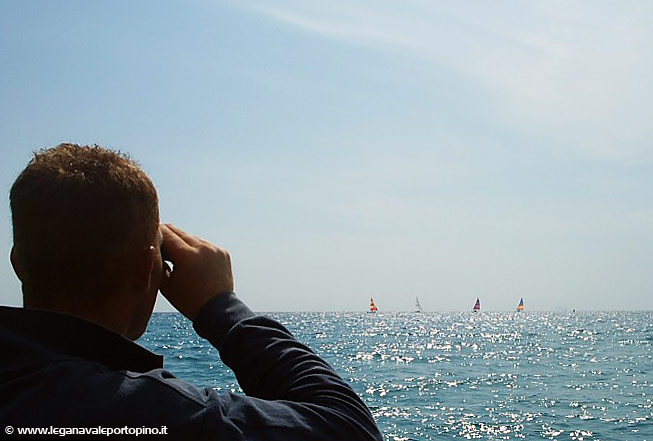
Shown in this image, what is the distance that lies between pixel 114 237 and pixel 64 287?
12 cm

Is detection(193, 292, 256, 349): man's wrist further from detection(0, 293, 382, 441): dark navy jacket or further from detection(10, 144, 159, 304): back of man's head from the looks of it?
detection(10, 144, 159, 304): back of man's head

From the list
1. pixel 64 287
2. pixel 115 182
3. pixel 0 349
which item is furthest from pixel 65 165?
pixel 0 349

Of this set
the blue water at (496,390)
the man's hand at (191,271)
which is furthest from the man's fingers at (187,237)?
the blue water at (496,390)

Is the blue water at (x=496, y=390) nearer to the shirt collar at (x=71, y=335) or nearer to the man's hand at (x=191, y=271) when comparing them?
the man's hand at (x=191, y=271)

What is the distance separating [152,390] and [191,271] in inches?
11.1

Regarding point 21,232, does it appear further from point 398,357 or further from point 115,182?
point 398,357

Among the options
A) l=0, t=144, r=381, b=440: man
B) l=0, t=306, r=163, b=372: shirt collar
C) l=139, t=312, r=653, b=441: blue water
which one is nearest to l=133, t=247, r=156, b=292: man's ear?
l=0, t=144, r=381, b=440: man

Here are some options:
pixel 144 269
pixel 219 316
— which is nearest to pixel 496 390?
pixel 219 316

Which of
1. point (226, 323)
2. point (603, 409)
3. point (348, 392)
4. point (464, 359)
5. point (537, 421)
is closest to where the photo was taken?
point (348, 392)

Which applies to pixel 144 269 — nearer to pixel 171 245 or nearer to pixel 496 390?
pixel 171 245

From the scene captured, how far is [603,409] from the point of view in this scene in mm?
20562

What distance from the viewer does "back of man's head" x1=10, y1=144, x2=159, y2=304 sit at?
1104 millimetres

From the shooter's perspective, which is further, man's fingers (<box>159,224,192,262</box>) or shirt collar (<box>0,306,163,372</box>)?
man's fingers (<box>159,224,192,262</box>)

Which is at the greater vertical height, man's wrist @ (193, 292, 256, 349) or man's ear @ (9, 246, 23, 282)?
man's ear @ (9, 246, 23, 282)
